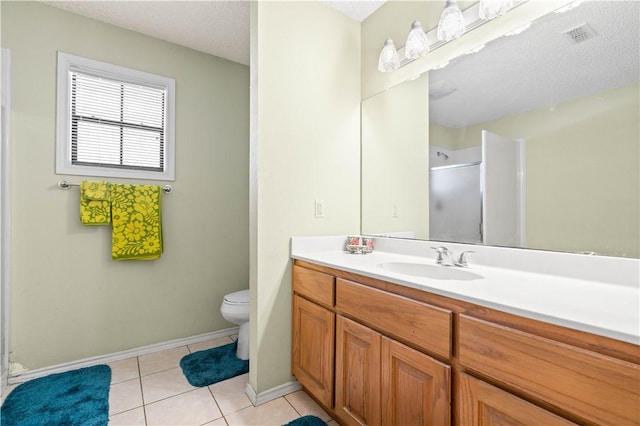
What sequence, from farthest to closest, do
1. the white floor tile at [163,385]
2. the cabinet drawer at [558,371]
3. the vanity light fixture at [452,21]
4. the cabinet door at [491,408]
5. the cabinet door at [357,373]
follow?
1. the white floor tile at [163,385]
2. the vanity light fixture at [452,21]
3. the cabinet door at [357,373]
4. the cabinet door at [491,408]
5. the cabinet drawer at [558,371]

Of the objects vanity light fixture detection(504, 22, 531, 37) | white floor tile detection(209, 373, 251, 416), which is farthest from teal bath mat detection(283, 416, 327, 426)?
vanity light fixture detection(504, 22, 531, 37)

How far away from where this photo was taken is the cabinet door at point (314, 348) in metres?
1.42

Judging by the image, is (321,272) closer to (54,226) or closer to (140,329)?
(140,329)

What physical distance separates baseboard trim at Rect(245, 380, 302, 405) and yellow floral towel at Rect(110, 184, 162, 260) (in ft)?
4.09

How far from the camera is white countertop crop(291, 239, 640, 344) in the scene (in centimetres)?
64

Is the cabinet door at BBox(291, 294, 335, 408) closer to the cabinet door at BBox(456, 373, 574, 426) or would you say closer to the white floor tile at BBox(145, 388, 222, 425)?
the white floor tile at BBox(145, 388, 222, 425)

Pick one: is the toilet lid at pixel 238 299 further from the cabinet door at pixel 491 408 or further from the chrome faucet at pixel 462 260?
the cabinet door at pixel 491 408

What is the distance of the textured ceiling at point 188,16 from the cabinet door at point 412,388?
6.74 feet

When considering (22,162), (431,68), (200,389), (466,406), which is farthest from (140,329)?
(431,68)

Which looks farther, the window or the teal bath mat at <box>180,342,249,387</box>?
the window

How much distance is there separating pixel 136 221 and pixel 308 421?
1768mm

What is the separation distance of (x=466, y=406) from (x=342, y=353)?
0.59 meters

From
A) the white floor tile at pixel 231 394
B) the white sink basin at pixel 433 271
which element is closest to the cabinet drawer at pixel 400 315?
the white sink basin at pixel 433 271

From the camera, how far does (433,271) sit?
140 centimetres
